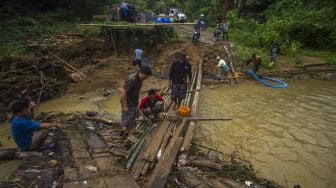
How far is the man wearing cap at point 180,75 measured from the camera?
23.7 feet

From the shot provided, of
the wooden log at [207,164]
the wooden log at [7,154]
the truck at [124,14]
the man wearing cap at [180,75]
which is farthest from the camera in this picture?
the truck at [124,14]

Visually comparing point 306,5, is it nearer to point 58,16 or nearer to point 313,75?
point 313,75

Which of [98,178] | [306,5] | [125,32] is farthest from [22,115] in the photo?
[306,5]

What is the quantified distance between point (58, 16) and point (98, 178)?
1602 centimetres

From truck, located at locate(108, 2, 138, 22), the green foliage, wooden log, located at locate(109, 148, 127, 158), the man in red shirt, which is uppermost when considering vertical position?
→ truck, located at locate(108, 2, 138, 22)

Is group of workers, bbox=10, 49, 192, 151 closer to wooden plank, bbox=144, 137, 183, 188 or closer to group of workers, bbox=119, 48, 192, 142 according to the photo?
group of workers, bbox=119, 48, 192, 142

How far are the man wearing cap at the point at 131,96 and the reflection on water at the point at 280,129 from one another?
2418 mm

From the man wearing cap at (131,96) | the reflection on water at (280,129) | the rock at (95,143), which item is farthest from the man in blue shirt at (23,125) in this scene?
the reflection on water at (280,129)

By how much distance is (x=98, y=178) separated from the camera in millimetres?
4242

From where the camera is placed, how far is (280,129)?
810 cm

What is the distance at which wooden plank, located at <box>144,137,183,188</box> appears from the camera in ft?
14.1

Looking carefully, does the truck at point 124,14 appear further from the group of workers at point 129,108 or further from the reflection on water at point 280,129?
the group of workers at point 129,108

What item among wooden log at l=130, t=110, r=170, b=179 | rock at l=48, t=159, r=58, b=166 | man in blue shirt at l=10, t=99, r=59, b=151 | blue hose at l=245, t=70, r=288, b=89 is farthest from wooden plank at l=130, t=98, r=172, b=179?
blue hose at l=245, t=70, r=288, b=89

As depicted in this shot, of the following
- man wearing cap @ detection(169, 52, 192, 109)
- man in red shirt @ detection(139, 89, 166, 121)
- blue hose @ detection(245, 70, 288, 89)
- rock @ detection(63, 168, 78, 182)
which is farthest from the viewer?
blue hose @ detection(245, 70, 288, 89)
